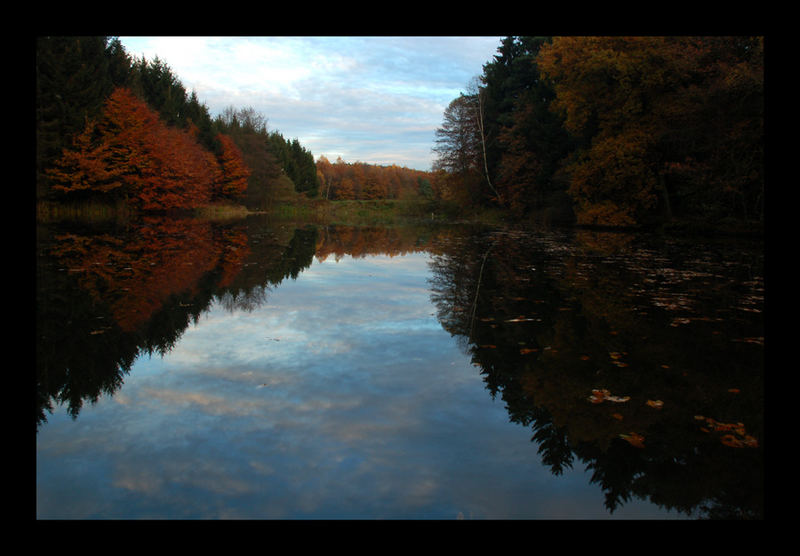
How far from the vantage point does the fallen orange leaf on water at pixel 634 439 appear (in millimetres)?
3441

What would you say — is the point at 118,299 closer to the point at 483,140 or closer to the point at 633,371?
the point at 633,371

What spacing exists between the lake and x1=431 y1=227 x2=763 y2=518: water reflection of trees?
22 millimetres

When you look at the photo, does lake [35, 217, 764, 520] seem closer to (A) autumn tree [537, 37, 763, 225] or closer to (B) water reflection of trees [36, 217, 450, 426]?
(B) water reflection of trees [36, 217, 450, 426]

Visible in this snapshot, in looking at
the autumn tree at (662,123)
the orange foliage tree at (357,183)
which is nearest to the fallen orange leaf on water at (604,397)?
the autumn tree at (662,123)

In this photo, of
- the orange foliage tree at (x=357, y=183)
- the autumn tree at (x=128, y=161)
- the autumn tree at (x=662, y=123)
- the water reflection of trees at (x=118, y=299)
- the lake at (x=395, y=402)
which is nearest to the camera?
the lake at (x=395, y=402)

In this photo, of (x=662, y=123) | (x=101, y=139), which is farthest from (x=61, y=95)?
(x=662, y=123)

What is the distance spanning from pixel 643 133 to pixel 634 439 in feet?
80.0

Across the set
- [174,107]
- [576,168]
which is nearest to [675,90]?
[576,168]

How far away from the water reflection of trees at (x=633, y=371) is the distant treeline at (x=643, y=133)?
36.6ft

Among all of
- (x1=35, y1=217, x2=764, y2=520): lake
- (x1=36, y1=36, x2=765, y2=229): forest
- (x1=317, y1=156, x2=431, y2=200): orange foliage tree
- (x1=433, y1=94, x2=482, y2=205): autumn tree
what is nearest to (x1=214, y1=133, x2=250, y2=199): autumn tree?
(x1=36, y1=36, x2=765, y2=229): forest

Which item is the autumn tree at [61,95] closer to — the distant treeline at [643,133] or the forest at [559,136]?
the forest at [559,136]

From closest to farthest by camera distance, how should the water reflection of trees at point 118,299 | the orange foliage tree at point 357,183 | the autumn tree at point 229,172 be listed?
the water reflection of trees at point 118,299
the autumn tree at point 229,172
the orange foliage tree at point 357,183

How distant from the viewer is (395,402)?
4.12 m
